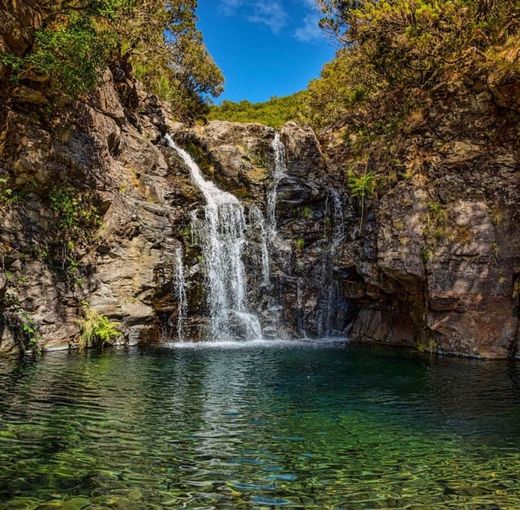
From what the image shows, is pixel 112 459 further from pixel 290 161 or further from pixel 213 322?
pixel 290 161

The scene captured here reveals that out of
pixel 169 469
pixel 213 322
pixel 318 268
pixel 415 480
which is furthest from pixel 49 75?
pixel 415 480

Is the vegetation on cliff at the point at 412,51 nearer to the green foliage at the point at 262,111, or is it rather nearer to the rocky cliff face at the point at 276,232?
the rocky cliff face at the point at 276,232

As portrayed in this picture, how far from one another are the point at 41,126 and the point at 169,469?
13887mm

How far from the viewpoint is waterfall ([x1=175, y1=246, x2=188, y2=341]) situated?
18844 mm

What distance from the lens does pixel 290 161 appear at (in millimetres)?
23594

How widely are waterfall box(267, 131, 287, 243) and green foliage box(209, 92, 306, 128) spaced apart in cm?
1528

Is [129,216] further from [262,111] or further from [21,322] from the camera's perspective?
[262,111]

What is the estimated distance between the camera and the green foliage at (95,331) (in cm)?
1565

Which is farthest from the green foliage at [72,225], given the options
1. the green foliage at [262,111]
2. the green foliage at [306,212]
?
the green foliage at [262,111]

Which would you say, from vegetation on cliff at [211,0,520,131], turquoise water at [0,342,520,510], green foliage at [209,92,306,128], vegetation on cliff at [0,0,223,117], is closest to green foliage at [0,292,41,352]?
turquoise water at [0,342,520,510]

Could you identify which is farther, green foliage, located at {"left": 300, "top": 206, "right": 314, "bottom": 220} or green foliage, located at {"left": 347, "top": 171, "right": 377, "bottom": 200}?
green foliage, located at {"left": 300, "top": 206, "right": 314, "bottom": 220}

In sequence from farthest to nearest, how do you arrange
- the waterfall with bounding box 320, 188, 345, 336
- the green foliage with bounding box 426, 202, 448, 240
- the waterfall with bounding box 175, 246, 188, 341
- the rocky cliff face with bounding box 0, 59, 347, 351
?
the waterfall with bounding box 320, 188, 345, 336
the waterfall with bounding box 175, 246, 188, 341
the green foliage with bounding box 426, 202, 448, 240
the rocky cliff face with bounding box 0, 59, 347, 351

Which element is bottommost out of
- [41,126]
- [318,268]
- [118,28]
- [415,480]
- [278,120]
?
[415,480]

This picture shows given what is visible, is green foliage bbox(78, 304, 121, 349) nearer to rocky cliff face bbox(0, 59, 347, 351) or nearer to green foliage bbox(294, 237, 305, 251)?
rocky cliff face bbox(0, 59, 347, 351)
